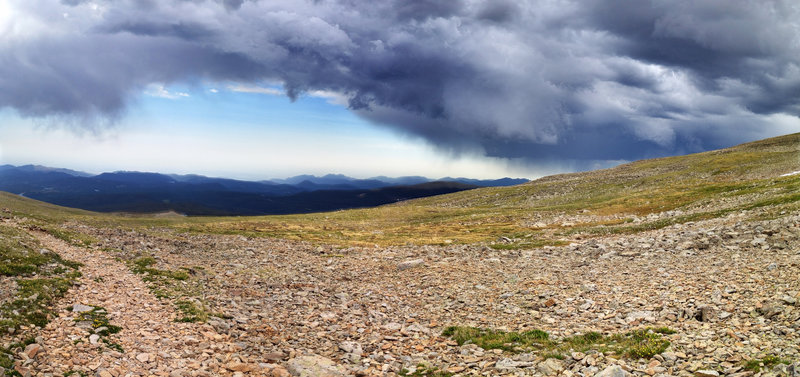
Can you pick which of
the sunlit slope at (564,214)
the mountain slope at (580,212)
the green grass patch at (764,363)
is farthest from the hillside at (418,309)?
the mountain slope at (580,212)

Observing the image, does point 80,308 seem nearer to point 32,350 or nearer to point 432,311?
point 32,350

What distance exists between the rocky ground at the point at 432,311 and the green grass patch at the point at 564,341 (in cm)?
42

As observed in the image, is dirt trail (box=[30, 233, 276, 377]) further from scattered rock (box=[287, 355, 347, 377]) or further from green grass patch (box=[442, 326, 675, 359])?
green grass patch (box=[442, 326, 675, 359])

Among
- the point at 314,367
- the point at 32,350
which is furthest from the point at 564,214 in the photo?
the point at 32,350

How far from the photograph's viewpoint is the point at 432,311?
22141 millimetres

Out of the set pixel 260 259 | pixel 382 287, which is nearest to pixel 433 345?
pixel 382 287

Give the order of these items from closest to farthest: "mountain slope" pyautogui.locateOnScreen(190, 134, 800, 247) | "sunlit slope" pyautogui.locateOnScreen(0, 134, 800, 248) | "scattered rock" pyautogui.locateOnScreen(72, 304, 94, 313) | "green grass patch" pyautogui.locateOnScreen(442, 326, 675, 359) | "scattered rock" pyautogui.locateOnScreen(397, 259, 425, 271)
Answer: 1. "green grass patch" pyautogui.locateOnScreen(442, 326, 675, 359)
2. "scattered rock" pyautogui.locateOnScreen(72, 304, 94, 313)
3. "scattered rock" pyautogui.locateOnScreen(397, 259, 425, 271)
4. "sunlit slope" pyautogui.locateOnScreen(0, 134, 800, 248)
5. "mountain slope" pyautogui.locateOnScreen(190, 134, 800, 247)

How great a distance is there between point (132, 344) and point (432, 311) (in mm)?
13998

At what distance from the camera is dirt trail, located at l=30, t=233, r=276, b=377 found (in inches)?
523

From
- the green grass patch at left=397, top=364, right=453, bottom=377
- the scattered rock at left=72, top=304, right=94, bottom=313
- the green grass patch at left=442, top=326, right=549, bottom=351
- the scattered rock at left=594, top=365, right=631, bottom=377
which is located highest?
the scattered rock at left=72, top=304, right=94, bottom=313

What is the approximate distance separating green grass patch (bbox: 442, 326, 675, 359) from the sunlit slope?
27.7 meters

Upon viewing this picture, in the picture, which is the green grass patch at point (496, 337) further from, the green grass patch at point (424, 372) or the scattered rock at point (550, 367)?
the green grass patch at point (424, 372)

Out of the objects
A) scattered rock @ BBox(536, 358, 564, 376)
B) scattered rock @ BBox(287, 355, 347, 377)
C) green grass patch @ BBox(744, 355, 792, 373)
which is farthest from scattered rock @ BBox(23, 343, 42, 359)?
green grass patch @ BBox(744, 355, 792, 373)

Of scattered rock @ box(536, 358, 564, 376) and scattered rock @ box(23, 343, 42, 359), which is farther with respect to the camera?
scattered rock @ box(536, 358, 564, 376)
